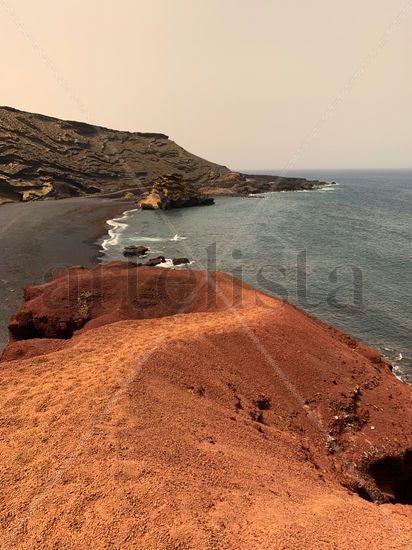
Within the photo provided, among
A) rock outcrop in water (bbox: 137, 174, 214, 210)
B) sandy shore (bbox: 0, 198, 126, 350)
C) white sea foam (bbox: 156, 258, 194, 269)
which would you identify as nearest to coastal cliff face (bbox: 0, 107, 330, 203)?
sandy shore (bbox: 0, 198, 126, 350)

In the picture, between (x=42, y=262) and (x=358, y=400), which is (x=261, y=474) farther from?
(x=42, y=262)

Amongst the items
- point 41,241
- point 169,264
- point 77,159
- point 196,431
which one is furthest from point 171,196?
point 196,431

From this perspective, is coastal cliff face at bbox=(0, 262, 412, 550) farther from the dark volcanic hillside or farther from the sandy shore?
the dark volcanic hillside

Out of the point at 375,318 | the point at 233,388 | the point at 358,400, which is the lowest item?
the point at 375,318

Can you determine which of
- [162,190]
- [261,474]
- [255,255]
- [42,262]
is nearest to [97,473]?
[261,474]

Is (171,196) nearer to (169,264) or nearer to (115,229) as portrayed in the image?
(115,229)
